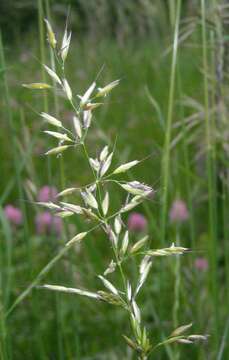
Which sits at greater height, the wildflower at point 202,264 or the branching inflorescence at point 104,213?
the branching inflorescence at point 104,213

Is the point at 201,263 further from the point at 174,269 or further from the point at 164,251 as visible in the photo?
the point at 164,251

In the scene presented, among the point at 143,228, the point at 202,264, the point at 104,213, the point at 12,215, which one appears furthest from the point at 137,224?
the point at 104,213

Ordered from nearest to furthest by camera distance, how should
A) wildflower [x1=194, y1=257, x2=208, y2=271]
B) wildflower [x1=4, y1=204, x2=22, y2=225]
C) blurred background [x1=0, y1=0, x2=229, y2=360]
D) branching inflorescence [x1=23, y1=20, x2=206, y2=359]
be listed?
1. branching inflorescence [x1=23, y1=20, x2=206, y2=359]
2. blurred background [x1=0, y1=0, x2=229, y2=360]
3. wildflower [x1=194, y1=257, x2=208, y2=271]
4. wildflower [x1=4, y1=204, x2=22, y2=225]

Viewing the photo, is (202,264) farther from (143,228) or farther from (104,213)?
(104,213)

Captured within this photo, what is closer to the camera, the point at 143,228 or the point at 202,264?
the point at 202,264

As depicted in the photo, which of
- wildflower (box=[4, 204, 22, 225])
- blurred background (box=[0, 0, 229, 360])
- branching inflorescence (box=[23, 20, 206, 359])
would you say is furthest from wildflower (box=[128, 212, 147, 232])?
branching inflorescence (box=[23, 20, 206, 359])

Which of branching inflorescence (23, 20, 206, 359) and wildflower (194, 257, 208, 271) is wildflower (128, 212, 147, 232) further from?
branching inflorescence (23, 20, 206, 359)

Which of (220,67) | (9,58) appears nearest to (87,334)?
(220,67)

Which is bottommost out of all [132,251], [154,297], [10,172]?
[154,297]

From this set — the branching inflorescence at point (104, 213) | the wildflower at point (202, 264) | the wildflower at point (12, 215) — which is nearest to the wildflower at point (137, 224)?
the wildflower at point (202, 264)

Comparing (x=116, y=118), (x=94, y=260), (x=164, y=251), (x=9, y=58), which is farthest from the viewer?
(x=9, y=58)

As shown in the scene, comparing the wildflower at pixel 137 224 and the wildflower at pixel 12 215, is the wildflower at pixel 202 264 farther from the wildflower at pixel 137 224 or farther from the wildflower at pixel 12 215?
the wildflower at pixel 12 215
